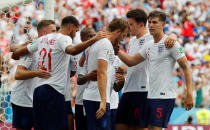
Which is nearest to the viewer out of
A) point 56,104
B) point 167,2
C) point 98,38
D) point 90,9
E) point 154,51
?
point 98,38

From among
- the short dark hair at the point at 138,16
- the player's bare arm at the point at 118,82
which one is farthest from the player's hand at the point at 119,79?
the short dark hair at the point at 138,16

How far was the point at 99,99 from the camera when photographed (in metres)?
5.40

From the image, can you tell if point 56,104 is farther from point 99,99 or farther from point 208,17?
point 208,17

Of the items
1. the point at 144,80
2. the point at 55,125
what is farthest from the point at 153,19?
the point at 55,125

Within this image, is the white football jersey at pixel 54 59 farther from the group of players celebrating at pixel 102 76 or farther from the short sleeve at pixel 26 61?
the short sleeve at pixel 26 61

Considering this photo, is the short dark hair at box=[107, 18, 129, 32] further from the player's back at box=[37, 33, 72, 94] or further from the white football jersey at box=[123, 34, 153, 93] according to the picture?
the white football jersey at box=[123, 34, 153, 93]

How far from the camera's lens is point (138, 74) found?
A: 21.7 feet

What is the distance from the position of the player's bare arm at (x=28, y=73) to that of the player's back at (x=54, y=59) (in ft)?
0.21

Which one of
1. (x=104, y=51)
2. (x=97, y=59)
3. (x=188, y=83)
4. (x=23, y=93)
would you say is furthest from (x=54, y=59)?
(x=188, y=83)

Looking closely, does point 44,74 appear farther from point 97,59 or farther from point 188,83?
point 188,83

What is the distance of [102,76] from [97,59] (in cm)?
27

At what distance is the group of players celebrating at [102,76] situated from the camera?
17.7 feet

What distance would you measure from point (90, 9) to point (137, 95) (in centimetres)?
1106

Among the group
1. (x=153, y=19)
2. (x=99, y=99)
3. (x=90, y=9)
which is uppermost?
(x=90, y=9)
